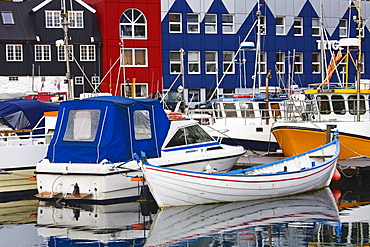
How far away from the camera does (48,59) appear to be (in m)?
43.4

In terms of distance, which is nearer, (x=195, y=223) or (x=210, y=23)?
(x=195, y=223)

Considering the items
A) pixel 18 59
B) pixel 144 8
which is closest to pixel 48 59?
pixel 18 59

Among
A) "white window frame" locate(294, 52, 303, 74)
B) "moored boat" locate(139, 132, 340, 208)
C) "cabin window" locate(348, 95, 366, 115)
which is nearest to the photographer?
"moored boat" locate(139, 132, 340, 208)

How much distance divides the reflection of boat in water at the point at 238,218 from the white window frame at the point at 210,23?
28958mm

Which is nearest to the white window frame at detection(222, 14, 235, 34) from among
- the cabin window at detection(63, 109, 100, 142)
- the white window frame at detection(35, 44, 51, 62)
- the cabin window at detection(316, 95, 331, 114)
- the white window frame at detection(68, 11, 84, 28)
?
the white window frame at detection(68, 11, 84, 28)

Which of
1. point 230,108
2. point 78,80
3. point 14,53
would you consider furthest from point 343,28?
point 14,53

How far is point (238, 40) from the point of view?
47.4 meters

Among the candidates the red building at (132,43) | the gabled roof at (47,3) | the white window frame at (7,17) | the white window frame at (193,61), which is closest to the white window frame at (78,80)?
the red building at (132,43)

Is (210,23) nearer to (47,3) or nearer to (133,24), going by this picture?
(133,24)

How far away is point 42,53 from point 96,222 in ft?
93.1

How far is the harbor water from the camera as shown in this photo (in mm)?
14555

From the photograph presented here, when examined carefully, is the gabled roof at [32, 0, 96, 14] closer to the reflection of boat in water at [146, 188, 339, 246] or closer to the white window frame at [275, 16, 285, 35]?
the white window frame at [275, 16, 285, 35]

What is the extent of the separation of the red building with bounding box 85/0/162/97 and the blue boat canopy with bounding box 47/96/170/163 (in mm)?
24287

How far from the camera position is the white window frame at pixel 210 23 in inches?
1834
